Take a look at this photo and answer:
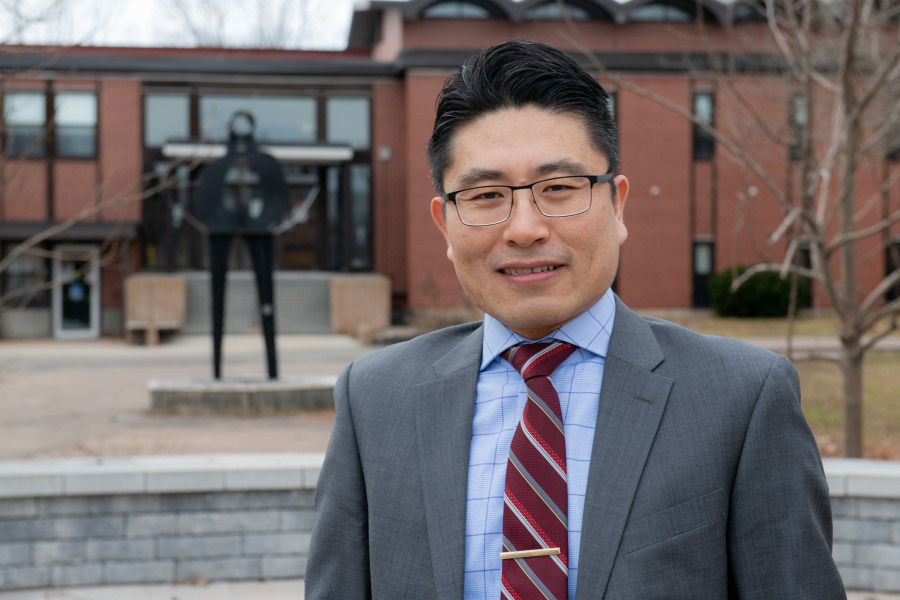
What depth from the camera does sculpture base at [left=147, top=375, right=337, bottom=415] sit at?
10.3 meters

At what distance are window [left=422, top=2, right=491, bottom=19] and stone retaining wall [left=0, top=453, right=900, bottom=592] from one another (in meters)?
23.1

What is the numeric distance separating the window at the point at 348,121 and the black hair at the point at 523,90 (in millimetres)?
25355

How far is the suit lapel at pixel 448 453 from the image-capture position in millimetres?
1689

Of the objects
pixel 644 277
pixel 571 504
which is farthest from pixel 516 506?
pixel 644 277

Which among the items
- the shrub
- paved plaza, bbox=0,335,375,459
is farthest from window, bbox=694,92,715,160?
paved plaza, bbox=0,335,375,459

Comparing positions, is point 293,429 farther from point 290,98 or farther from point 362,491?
point 290,98

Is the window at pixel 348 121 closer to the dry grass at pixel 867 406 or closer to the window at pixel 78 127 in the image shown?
the window at pixel 78 127

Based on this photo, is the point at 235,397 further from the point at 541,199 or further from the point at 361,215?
the point at 361,215

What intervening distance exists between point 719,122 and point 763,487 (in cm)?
2277

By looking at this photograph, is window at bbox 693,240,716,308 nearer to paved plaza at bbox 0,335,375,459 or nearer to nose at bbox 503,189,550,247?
paved plaza at bbox 0,335,375,459

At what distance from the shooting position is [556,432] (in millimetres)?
1696

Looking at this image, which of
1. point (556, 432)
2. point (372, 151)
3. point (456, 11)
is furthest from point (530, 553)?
point (456, 11)

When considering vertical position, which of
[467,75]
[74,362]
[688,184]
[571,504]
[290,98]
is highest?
[290,98]

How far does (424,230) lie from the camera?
83.0 ft
